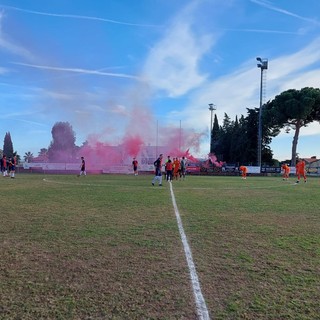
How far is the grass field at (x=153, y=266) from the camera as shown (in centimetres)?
372

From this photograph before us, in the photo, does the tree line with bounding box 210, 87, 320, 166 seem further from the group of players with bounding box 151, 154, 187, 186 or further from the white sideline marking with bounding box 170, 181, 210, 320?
the white sideline marking with bounding box 170, 181, 210, 320

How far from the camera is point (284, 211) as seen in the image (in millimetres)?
10523

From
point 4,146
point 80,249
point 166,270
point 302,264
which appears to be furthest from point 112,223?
point 4,146

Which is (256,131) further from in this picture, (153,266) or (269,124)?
(153,266)

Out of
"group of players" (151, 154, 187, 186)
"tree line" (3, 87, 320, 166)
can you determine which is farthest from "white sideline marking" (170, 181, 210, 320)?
"tree line" (3, 87, 320, 166)

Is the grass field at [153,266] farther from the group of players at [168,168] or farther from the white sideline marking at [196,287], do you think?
the group of players at [168,168]

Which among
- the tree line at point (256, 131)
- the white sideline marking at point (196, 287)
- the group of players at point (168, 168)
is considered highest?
the tree line at point (256, 131)

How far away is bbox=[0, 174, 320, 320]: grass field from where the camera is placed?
3.72 m

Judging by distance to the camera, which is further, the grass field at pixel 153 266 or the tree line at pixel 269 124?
the tree line at pixel 269 124

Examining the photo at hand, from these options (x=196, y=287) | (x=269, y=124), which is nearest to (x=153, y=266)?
(x=196, y=287)

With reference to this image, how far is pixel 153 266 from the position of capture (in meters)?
5.05

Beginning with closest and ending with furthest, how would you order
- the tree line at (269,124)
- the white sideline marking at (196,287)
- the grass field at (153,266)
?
the white sideline marking at (196,287) → the grass field at (153,266) → the tree line at (269,124)

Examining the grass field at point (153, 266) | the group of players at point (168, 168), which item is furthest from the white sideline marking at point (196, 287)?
the group of players at point (168, 168)

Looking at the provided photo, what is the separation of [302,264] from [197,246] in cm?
173
